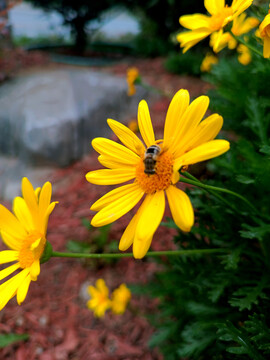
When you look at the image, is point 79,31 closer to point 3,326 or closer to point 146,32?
point 146,32

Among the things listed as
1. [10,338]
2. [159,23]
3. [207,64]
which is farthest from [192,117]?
[159,23]

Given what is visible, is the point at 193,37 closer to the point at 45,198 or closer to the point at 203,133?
the point at 203,133

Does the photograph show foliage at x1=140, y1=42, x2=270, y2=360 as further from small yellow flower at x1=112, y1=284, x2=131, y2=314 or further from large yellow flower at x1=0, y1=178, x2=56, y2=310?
large yellow flower at x1=0, y1=178, x2=56, y2=310

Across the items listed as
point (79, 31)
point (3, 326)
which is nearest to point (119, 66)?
point (79, 31)

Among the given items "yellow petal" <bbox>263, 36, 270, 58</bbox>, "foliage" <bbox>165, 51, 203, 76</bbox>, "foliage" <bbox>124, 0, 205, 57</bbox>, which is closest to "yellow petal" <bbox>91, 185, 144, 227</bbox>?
"yellow petal" <bbox>263, 36, 270, 58</bbox>

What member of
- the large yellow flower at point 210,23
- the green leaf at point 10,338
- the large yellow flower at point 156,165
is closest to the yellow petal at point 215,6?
the large yellow flower at point 210,23

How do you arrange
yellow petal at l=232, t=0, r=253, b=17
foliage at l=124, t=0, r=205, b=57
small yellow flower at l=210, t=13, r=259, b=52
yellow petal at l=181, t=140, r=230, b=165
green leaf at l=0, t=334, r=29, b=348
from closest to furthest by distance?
1. yellow petal at l=181, t=140, r=230, b=165
2. yellow petal at l=232, t=0, r=253, b=17
3. small yellow flower at l=210, t=13, r=259, b=52
4. green leaf at l=0, t=334, r=29, b=348
5. foliage at l=124, t=0, r=205, b=57

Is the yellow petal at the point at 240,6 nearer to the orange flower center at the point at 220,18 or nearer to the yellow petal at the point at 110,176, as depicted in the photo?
the orange flower center at the point at 220,18
